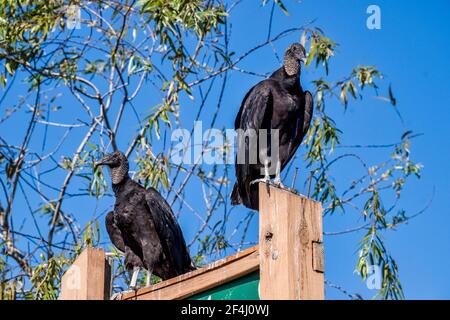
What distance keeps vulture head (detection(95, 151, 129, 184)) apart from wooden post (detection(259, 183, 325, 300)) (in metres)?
3.41

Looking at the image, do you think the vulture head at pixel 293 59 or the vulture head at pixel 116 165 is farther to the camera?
the vulture head at pixel 116 165

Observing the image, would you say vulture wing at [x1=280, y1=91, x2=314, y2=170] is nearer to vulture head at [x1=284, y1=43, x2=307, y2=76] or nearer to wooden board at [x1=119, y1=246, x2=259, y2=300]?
vulture head at [x1=284, y1=43, x2=307, y2=76]

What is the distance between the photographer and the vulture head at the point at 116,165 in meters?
5.92

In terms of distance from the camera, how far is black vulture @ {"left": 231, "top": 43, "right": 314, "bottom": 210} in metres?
4.98

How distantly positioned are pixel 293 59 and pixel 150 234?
140 cm

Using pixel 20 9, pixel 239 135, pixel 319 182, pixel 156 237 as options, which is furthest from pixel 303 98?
pixel 20 9

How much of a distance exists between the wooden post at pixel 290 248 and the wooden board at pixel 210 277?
8 centimetres

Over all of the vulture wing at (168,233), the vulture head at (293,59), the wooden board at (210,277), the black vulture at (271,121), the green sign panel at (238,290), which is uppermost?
the vulture head at (293,59)

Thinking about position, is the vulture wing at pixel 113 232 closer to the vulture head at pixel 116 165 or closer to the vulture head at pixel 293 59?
the vulture head at pixel 116 165

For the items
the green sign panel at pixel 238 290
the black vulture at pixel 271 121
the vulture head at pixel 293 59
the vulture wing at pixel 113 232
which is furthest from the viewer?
the vulture wing at pixel 113 232

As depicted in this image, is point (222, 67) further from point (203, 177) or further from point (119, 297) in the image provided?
point (119, 297)

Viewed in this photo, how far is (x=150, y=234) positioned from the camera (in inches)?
222

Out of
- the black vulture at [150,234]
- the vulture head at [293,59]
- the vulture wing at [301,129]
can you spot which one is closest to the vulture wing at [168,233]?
the black vulture at [150,234]
